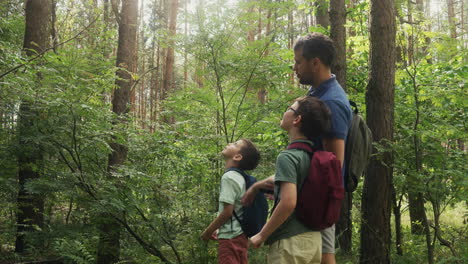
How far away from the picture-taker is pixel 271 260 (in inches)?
76.5

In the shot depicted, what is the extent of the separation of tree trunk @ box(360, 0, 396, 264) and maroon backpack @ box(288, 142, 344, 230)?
311cm

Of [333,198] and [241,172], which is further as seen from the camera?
[241,172]

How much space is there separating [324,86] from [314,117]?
0.34 meters

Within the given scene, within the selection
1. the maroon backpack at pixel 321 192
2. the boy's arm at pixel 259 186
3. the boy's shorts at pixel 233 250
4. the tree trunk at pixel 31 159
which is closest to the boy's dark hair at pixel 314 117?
the maroon backpack at pixel 321 192

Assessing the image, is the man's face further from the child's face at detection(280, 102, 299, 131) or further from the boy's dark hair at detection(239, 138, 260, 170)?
the boy's dark hair at detection(239, 138, 260, 170)

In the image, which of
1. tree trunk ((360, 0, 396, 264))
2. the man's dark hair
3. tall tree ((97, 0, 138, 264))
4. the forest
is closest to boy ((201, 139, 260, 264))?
the man's dark hair

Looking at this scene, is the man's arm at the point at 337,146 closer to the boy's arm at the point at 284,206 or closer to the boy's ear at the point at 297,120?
the boy's ear at the point at 297,120

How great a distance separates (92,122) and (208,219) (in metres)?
2.14

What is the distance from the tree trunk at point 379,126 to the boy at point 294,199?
10.1 ft

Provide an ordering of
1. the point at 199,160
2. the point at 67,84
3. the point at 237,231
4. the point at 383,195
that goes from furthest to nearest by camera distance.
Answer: the point at 199,160 < the point at 67,84 < the point at 383,195 < the point at 237,231

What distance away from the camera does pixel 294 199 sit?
180 cm

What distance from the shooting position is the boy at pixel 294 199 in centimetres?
181

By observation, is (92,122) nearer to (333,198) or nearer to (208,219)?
(208,219)

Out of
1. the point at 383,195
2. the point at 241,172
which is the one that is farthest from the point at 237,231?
the point at 383,195
